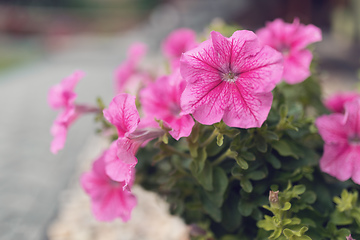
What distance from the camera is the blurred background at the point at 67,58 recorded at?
70.9 inches

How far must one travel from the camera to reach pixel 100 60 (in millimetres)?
5824

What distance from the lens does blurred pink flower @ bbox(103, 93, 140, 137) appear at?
0.64 m

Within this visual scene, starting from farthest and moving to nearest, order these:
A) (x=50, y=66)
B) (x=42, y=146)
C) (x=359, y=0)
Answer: (x=359, y=0) < (x=50, y=66) < (x=42, y=146)

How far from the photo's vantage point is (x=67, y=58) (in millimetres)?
6160

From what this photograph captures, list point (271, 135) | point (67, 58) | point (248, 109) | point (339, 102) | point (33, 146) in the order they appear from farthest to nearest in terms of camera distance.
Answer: point (67, 58) < point (33, 146) < point (339, 102) < point (271, 135) < point (248, 109)

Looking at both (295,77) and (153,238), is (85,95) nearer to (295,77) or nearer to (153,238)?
(153,238)

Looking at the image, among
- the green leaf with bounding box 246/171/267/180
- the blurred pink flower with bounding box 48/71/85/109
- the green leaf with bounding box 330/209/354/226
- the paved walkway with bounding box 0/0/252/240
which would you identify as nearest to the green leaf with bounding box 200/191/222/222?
the green leaf with bounding box 246/171/267/180

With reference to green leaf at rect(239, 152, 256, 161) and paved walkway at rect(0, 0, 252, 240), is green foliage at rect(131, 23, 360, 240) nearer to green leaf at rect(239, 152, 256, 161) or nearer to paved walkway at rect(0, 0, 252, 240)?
green leaf at rect(239, 152, 256, 161)

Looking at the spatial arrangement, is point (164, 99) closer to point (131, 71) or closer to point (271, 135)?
point (271, 135)

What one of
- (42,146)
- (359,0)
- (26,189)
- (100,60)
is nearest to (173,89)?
(26,189)

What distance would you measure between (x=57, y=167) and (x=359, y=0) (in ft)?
17.0

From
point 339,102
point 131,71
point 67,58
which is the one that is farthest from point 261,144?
point 67,58

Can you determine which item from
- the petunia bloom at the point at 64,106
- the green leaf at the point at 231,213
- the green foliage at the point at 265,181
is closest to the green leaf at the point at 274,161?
the green foliage at the point at 265,181

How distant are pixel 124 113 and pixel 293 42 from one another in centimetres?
44
